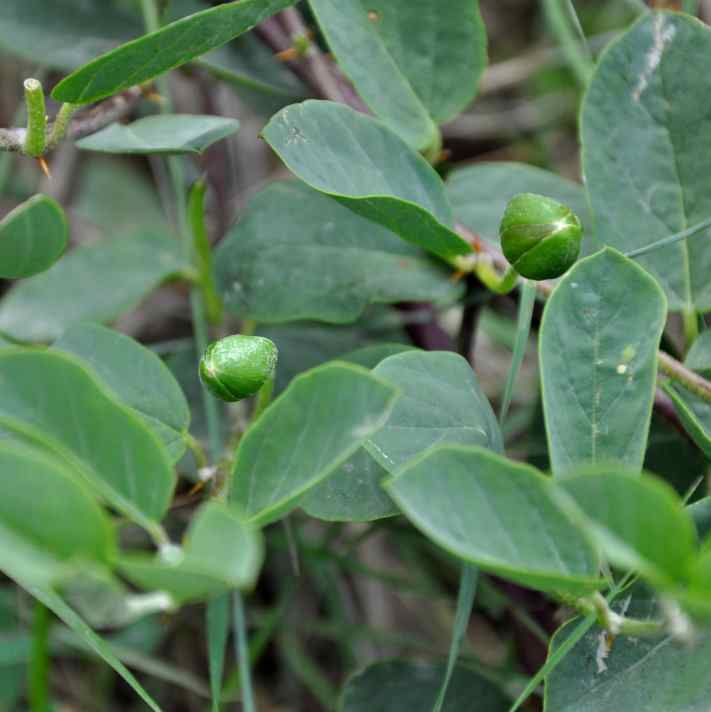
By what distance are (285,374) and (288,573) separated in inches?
14.4

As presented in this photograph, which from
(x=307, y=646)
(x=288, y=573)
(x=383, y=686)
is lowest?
(x=307, y=646)

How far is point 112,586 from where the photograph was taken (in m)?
0.48

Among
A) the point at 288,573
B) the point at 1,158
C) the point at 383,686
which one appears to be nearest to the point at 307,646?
the point at 288,573

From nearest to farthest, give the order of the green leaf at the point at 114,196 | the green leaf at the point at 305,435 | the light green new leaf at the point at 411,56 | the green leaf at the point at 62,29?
the green leaf at the point at 305,435, the light green new leaf at the point at 411,56, the green leaf at the point at 62,29, the green leaf at the point at 114,196

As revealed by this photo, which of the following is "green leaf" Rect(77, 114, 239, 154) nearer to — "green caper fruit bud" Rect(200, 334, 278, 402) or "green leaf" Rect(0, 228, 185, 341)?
"green caper fruit bud" Rect(200, 334, 278, 402)

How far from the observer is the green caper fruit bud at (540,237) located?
76 centimetres

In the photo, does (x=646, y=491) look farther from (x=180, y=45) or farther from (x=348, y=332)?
(x=348, y=332)

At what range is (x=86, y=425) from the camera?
1.88 ft

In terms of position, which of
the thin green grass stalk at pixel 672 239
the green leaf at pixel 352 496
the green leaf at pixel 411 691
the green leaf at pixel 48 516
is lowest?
the green leaf at pixel 411 691

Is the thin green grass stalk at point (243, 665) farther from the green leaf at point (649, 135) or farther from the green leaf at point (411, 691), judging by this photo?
the green leaf at point (649, 135)

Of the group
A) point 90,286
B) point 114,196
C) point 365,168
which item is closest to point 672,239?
point 365,168

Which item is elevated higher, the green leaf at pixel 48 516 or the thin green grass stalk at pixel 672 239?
the green leaf at pixel 48 516

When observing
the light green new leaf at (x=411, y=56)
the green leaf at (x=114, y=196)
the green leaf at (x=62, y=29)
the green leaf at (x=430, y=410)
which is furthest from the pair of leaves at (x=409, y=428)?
the green leaf at (x=114, y=196)

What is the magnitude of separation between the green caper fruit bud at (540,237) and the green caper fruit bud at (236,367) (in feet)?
0.71
